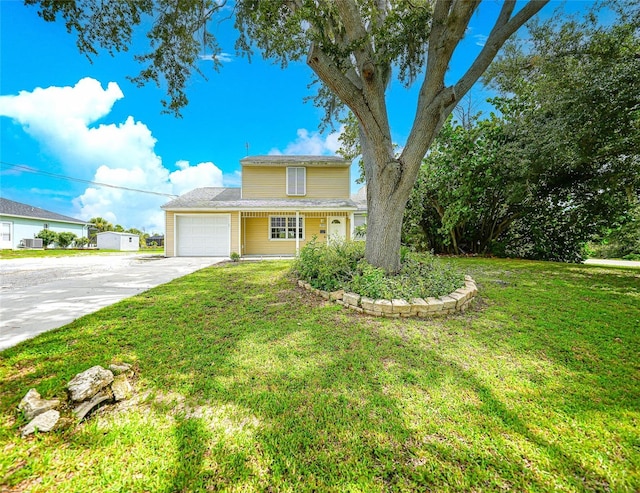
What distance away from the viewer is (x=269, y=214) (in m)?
12.9

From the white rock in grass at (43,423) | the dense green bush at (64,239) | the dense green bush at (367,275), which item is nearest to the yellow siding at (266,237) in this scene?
the dense green bush at (367,275)

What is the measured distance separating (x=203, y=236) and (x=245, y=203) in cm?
275

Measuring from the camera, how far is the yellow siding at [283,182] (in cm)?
1326

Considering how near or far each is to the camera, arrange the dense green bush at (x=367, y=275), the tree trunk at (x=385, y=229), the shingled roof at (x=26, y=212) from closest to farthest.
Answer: the dense green bush at (x=367, y=275)
the tree trunk at (x=385, y=229)
the shingled roof at (x=26, y=212)

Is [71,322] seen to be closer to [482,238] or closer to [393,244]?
[393,244]

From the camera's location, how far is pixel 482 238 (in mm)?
10469

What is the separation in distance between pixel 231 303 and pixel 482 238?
10560mm

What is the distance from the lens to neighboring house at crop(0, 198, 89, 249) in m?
17.8

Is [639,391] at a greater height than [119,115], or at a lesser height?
lesser

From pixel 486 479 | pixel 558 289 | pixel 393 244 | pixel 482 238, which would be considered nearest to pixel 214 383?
pixel 486 479

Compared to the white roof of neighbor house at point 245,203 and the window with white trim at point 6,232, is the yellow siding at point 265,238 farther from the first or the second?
the window with white trim at point 6,232

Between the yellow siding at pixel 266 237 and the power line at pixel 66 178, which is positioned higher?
the power line at pixel 66 178

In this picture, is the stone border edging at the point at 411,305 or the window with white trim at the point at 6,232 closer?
the stone border edging at the point at 411,305

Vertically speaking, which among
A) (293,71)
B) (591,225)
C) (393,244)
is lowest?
(393,244)
